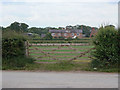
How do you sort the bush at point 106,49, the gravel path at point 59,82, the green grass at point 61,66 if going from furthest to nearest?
the green grass at point 61,66
the bush at point 106,49
the gravel path at point 59,82

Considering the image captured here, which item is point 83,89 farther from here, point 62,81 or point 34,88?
point 34,88

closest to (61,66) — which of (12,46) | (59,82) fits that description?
(59,82)

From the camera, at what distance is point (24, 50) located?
11203 mm

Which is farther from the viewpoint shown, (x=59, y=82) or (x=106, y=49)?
(x=106, y=49)

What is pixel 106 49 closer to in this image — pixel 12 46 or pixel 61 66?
pixel 61 66

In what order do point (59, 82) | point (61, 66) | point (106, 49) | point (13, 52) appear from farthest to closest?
point (13, 52)
point (61, 66)
point (106, 49)
point (59, 82)

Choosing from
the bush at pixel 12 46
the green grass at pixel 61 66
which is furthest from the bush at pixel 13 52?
the green grass at pixel 61 66

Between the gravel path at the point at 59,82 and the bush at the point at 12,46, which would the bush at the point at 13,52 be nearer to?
the bush at the point at 12,46

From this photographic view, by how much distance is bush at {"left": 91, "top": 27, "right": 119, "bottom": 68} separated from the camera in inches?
397

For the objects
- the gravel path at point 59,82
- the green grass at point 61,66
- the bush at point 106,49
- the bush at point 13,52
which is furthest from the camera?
the bush at point 13,52

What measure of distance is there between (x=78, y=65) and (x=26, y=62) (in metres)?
3.21

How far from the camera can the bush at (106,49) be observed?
397 inches

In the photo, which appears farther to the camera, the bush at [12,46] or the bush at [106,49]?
the bush at [12,46]

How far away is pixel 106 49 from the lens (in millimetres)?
10133
